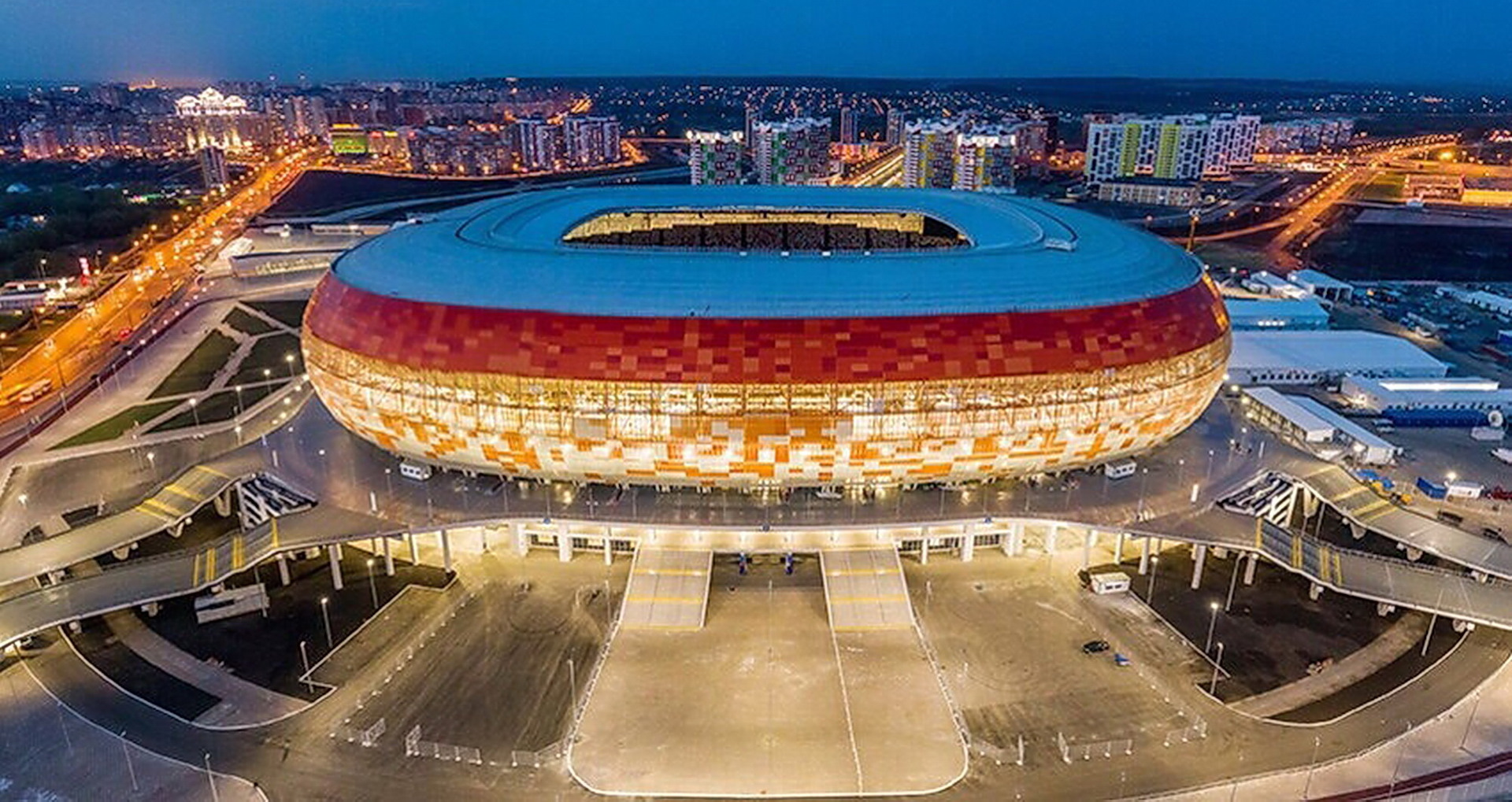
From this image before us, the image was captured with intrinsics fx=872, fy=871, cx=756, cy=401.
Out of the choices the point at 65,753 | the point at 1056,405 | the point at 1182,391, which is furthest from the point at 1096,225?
the point at 65,753

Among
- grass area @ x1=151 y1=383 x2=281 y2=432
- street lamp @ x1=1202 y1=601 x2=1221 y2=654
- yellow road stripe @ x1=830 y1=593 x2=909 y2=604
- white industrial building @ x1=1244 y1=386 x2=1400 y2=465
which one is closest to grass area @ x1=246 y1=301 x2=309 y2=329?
grass area @ x1=151 y1=383 x2=281 y2=432

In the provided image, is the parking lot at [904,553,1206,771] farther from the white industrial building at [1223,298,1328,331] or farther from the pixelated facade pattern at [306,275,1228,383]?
the white industrial building at [1223,298,1328,331]

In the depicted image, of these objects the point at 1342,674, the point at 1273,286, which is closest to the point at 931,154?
the point at 1273,286

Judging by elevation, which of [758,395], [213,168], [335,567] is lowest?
[335,567]

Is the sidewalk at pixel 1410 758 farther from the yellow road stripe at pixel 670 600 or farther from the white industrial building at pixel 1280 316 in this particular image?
the white industrial building at pixel 1280 316

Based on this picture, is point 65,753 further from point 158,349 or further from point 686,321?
point 158,349

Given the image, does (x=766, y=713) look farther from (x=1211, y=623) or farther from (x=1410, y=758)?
(x=1410, y=758)

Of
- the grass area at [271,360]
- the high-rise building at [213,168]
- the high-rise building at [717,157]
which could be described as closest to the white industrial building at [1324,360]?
the grass area at [271,360]
